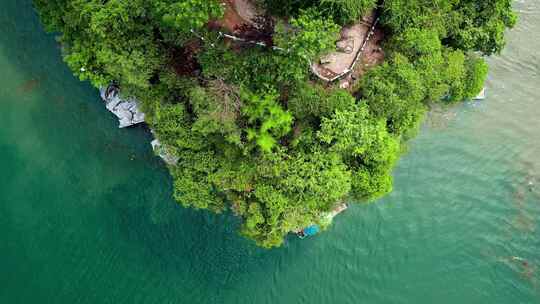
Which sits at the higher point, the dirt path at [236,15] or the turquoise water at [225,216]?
the dirt path at [236,15]

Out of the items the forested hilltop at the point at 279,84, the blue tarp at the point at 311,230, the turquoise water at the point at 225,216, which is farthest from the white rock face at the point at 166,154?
the blue tarp at the point at 311,230

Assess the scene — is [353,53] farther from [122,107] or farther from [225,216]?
[122,107]

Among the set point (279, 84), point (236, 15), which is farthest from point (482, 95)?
point (236, 15)

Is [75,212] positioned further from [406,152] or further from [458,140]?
[458,140]

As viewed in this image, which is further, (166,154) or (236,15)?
(166,154)

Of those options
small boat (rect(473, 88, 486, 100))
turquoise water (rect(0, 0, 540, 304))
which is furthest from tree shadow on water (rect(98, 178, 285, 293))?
small boat (rect(473, 88, 486, 100))

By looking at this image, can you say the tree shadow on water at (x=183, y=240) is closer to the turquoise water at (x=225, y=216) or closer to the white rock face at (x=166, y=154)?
the turquoise water at (x=225, y=216)
